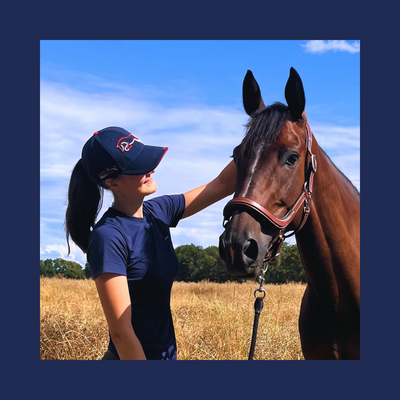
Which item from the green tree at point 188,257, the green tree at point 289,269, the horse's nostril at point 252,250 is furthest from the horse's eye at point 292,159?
the green tree at point 188,257

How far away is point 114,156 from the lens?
260 cm

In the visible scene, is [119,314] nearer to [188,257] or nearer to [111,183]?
[111,183]

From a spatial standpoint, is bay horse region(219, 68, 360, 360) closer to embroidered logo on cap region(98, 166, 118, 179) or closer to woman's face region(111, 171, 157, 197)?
woman's face region(111, 171, 157, 197)

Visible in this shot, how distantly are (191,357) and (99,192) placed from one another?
4.59 m

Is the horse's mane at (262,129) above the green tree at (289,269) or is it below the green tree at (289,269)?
above

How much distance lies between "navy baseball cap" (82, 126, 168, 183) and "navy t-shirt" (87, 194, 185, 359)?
306 millimetres

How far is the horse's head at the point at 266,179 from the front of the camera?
2.38m

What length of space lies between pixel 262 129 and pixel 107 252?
121cm

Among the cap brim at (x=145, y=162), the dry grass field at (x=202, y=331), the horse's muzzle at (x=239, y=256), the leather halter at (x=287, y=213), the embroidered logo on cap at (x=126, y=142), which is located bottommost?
the dry grass field at (x=202, y=331)

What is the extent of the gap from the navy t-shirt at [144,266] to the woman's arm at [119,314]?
10cm

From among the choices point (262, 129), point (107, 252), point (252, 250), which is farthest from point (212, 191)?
point (107, 252)

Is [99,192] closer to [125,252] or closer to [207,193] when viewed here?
[125,252]

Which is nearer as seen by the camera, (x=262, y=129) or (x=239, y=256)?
(x=239, y=256)

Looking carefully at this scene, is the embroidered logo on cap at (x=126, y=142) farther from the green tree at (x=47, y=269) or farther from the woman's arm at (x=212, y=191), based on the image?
the green tree at (x=47, y=269)
